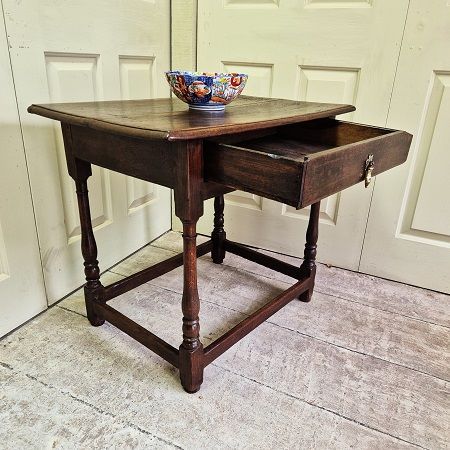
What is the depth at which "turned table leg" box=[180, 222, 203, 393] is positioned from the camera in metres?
0.78

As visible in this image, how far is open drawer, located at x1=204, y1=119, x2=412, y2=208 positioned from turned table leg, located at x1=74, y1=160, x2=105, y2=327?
0.36 metres

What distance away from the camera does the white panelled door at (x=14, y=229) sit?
0.92 m

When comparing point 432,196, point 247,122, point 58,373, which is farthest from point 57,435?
point 432,196

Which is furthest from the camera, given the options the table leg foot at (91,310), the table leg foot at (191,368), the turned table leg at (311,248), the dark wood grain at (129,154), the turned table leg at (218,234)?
the turned table leg at (218,234)

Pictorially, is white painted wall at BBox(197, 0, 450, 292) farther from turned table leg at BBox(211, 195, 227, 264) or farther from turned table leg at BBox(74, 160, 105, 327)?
turned table leg at BBox(74, 160, 105, 327)

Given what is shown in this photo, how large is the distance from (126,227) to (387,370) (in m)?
0.95

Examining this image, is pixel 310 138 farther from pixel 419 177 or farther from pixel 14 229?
pixel 14 229

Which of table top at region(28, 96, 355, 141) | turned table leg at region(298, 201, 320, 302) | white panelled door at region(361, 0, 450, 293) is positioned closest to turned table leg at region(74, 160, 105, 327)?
table top at region(28, 96, 355, 141)

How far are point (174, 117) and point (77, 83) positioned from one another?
0.49 m

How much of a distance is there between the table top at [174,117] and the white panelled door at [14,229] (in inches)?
6.1

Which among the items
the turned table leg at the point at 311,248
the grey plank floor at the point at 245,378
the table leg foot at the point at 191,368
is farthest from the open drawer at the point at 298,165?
the grey plank floor at the point at 245,378

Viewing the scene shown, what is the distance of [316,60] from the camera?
126 centimetres

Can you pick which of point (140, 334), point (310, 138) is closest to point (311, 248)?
point (310, 138)

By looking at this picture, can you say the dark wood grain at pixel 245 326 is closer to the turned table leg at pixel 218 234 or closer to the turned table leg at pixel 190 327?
the turned table leg at pixel 190 327
